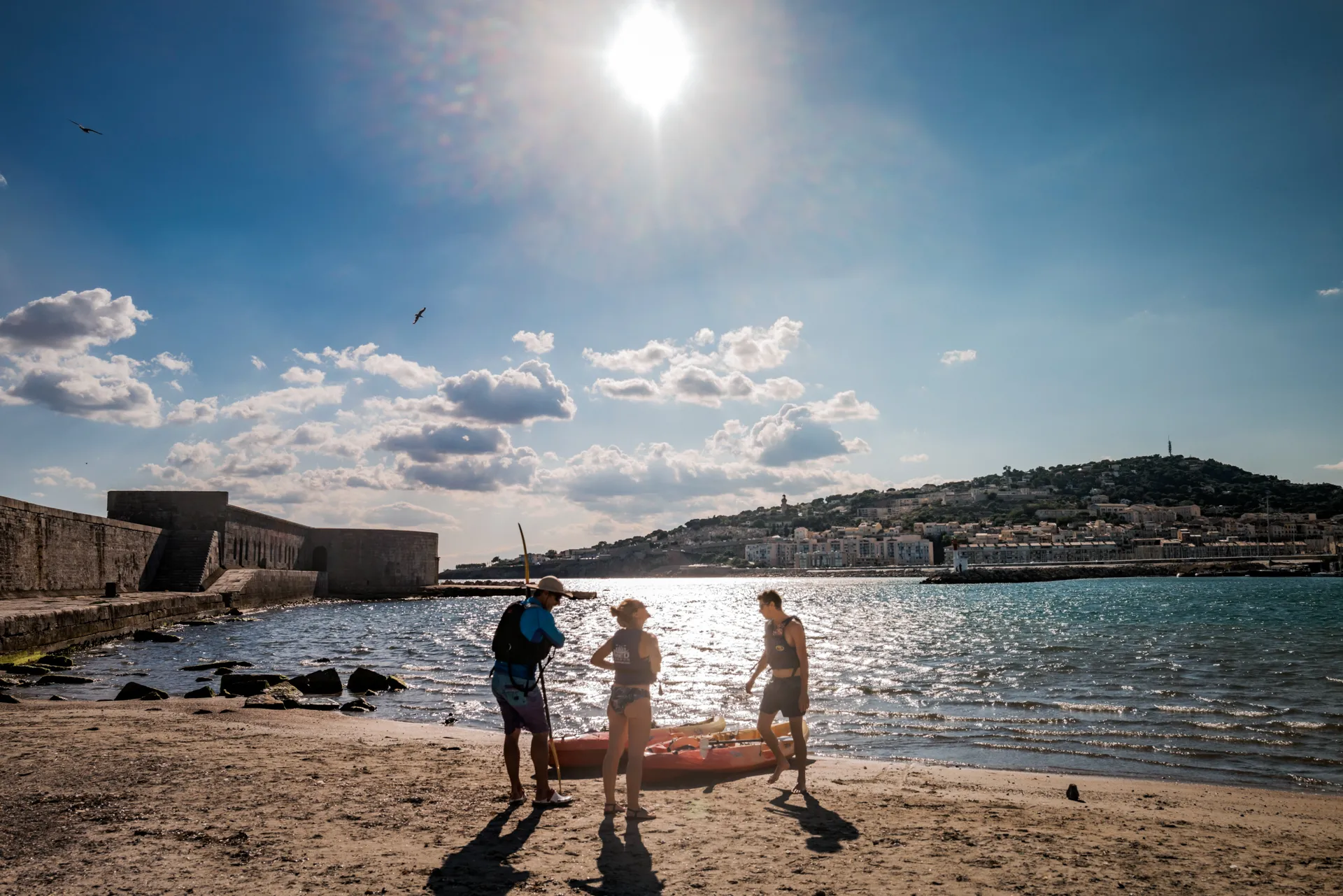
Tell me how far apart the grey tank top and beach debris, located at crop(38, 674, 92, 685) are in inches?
549

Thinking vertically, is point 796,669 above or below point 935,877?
above

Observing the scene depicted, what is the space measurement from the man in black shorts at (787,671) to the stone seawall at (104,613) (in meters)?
17.2

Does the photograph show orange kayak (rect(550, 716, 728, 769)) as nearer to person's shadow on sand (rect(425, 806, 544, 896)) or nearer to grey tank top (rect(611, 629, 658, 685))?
person's shadow on sand (rect(425, 806, 544, 896))

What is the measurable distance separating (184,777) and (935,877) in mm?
6142

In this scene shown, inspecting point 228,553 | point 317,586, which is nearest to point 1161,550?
point 317,586

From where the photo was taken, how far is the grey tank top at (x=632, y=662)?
6125 millimetres

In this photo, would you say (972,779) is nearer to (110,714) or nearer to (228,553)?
(110,714)

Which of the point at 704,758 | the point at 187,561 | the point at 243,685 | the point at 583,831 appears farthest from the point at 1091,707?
the point at 187,561

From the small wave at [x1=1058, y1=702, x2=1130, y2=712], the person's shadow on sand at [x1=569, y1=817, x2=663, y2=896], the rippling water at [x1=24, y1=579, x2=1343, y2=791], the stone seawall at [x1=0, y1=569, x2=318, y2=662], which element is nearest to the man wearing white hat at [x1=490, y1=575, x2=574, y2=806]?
the person's shadow on sand at [x1=569, y1=817, x2=663, y2=896]

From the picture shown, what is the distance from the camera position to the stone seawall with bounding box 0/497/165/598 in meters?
25.0

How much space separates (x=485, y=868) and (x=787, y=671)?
10.6ft

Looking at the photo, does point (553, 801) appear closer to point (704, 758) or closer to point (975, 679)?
point (704, 758)

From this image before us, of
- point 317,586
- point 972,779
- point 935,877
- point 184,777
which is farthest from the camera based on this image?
point 317,586

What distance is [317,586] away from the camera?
6297 centimetres
